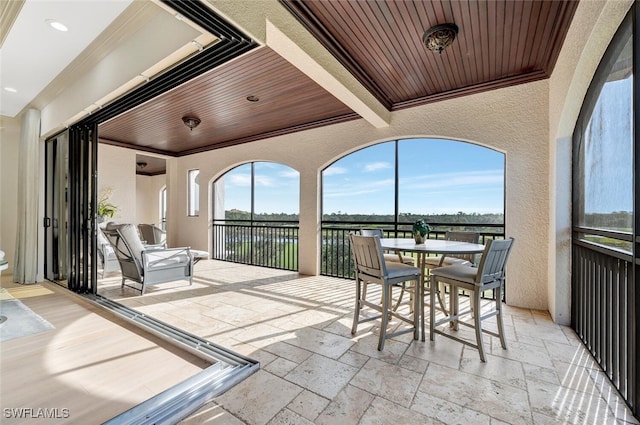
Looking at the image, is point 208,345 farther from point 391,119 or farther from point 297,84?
point 391,119

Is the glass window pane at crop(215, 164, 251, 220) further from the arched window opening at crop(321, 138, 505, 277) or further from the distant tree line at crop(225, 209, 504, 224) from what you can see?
the arched window opening at crop(321, 138, 505, 277)

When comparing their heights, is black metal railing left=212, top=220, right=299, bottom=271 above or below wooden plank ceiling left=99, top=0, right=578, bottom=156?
below

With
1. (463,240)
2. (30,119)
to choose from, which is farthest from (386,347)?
(30,119)

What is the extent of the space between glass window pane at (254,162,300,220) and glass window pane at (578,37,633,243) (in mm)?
4366

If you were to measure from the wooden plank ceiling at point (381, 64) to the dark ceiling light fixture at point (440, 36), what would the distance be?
46mm

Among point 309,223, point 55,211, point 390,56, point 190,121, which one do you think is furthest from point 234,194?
point 390,56

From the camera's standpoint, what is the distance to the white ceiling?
225cm

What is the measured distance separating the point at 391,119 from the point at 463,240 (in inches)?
81.5

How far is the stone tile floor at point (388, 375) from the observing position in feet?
5.08

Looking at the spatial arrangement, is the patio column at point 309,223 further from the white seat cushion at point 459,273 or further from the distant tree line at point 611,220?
the distant tree line at point 611,220

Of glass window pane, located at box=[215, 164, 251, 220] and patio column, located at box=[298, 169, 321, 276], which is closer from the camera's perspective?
patio column, located at box=[298, 169, 321, 276]

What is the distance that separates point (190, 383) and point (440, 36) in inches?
131

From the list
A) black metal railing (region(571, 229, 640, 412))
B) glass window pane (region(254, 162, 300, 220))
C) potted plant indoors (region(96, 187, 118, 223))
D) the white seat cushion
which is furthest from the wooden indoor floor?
glass window pane (region(254, 162, 300, 220))

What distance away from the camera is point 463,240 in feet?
10.6
